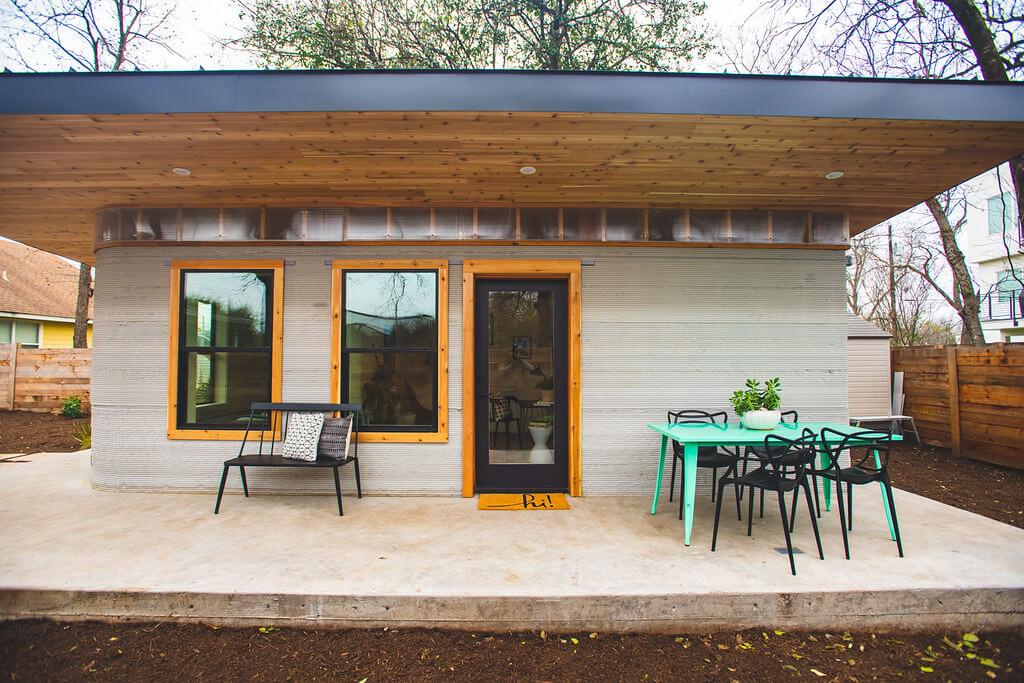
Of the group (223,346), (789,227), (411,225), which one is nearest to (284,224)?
(411,225)

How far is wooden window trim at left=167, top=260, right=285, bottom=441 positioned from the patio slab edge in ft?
5.94

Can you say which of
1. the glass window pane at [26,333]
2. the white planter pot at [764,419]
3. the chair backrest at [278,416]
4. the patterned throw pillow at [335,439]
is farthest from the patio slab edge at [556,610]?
the glass window pane at [26,333]

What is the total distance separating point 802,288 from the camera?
431 centimetres

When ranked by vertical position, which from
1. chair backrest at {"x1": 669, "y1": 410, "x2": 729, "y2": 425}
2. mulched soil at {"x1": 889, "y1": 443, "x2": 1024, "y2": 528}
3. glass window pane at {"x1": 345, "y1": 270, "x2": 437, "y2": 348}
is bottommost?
mulched soil at {"x1": 889, "y1": 443, "x2": 1024, "y2": 528}

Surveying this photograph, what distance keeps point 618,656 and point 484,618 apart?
65cm

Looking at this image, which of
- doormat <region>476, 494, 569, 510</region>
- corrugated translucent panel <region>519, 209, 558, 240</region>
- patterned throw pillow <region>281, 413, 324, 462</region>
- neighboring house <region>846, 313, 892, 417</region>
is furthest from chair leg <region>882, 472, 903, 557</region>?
neighboring house <region>846, 313, 892, 417</region>

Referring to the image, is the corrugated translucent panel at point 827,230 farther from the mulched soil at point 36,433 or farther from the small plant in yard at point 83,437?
the mulched soil at point 36,433

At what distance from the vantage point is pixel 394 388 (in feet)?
13.8

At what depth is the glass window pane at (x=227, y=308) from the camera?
4.29 metres

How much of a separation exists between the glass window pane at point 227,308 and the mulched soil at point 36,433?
3.76 m

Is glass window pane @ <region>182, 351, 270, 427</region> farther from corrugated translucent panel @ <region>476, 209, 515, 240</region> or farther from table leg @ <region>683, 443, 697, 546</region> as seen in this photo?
table leg @ <region>683, 443, 697, 546</region>

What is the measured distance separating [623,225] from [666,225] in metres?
0.37

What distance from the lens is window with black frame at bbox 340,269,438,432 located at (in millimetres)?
4184

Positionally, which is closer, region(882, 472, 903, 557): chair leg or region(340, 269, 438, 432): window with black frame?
region(882, 472, 903, 557): chair leg
